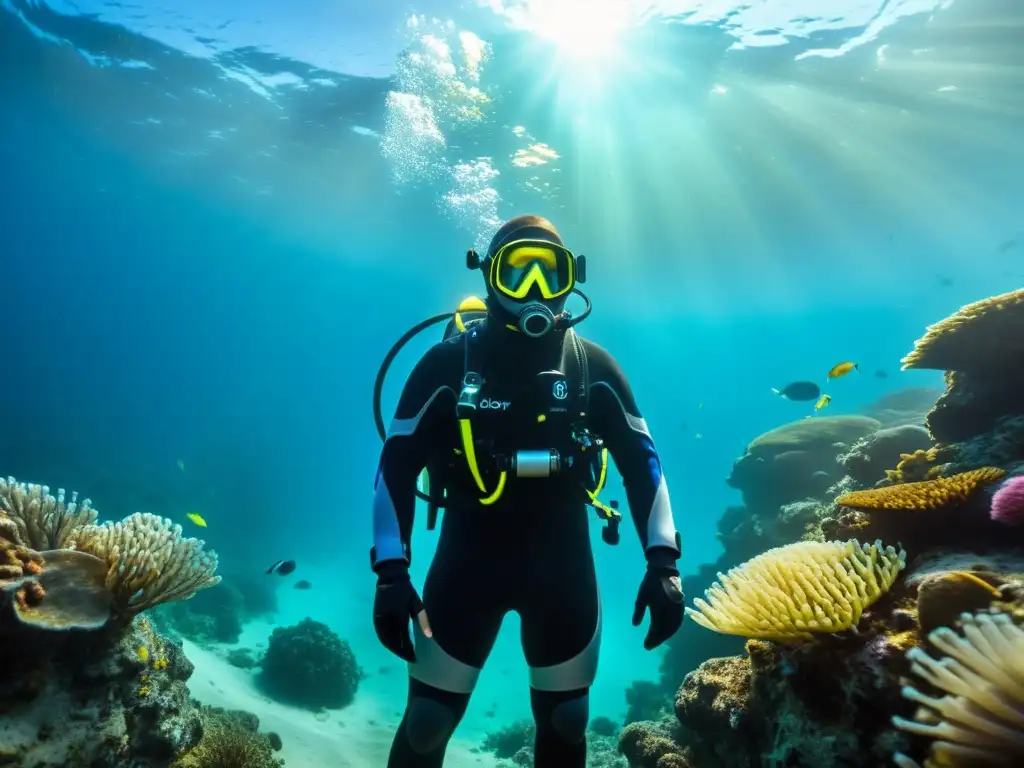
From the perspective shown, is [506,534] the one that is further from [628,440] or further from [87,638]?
[87,638]

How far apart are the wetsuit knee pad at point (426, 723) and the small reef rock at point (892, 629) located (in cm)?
156

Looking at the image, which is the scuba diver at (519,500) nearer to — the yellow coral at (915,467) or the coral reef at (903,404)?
the yellow coral at (915,467)

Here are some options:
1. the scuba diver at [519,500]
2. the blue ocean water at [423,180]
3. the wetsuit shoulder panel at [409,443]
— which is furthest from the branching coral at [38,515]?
the blue ocean water at [423,180]

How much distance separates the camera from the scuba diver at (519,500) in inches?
119

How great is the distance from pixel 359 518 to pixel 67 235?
3839 cm

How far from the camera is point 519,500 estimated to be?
339 cm

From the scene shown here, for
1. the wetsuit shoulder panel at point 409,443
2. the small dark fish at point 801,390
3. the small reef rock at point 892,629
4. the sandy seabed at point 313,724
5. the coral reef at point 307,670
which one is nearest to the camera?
the small reef rock at point 892,629

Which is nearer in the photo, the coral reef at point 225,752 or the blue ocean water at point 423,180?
the coral reef at point 225,752

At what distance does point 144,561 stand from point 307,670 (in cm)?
1079

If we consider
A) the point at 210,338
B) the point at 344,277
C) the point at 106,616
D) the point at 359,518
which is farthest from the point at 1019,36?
the point at 210,338

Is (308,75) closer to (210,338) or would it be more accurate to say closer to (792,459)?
(792,459)

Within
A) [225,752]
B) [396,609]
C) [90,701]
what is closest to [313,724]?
[225,752]

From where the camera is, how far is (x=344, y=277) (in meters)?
49.4

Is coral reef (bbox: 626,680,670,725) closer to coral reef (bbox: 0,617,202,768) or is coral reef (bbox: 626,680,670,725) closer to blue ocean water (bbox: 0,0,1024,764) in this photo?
blue ocean water (bbox: 0,0,1024,764)
